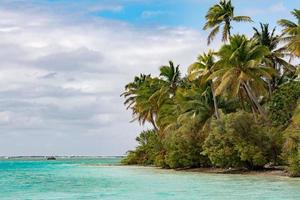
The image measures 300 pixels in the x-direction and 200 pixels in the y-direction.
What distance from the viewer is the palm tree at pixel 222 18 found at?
36219 millimetres

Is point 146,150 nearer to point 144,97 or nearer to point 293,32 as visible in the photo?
point 144,97

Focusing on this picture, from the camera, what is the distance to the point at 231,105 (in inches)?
1457

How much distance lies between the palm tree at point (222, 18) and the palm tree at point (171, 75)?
7550mm

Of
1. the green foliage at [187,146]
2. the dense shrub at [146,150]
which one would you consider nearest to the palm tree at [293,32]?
the green foliage at [187,146]

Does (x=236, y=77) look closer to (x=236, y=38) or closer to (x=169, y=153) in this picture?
(x=236, y=38)

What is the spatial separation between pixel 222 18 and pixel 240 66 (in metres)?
7.06

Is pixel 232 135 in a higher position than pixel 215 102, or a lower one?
lower

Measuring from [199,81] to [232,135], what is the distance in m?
9.49

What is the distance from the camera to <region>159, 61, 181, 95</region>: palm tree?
145 feet

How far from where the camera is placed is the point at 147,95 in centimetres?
4756

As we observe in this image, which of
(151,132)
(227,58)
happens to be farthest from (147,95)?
(227,58)

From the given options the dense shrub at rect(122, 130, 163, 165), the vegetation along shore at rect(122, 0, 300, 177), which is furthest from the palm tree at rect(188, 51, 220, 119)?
the dense shrub at rect(122, 130, 163, 165)

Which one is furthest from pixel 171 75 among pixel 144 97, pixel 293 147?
pixel 293 147

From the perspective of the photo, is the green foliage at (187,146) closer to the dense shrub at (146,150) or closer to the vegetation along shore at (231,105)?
the vegetation along shore at (231,105)
